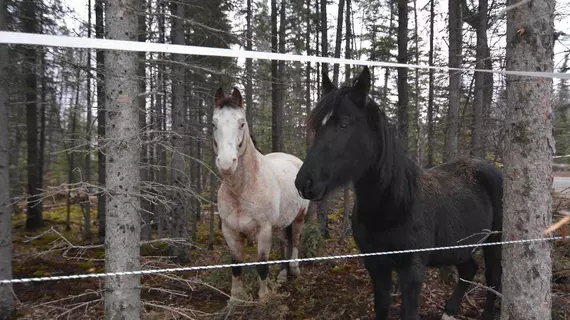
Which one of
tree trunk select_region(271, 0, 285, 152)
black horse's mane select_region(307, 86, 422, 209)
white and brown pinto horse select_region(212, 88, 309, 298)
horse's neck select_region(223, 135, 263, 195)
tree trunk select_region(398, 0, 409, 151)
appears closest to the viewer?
black horse's mane select_region(307, 86, 422, 209)

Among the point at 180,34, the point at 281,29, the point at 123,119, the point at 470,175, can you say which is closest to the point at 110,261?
the point at 123,119

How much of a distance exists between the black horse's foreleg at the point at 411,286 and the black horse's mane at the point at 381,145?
0.59 m

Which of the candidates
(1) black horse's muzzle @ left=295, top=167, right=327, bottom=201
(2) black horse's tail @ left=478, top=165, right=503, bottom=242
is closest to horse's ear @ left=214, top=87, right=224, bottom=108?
(1) black horse's muzzle @ left=295, top=167, right=327, bottom=201

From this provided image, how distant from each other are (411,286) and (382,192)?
947 millimetres

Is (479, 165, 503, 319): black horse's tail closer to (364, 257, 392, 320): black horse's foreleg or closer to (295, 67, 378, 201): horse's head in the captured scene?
(364, 257, 392, 320): black horse's foreleg

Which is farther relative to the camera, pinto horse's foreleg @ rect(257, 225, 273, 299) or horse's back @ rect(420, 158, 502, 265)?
pinto horse's foreleg @ rect(257, 225, 273, 299)

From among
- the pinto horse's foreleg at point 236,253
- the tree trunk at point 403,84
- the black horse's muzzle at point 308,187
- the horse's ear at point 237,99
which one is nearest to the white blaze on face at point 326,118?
the black horse's muzzle at point 308,187

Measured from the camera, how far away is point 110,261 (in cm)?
277

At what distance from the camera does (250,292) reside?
5164 millimetres

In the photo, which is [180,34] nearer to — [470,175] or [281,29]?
[281,29]

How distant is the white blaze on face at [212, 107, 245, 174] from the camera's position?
361 centimetres

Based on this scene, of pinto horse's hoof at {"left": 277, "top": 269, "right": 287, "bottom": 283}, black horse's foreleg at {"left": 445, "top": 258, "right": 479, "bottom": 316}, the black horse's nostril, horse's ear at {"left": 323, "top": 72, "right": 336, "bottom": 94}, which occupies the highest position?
horse's ear at {"left": 323, "top": 72, "right": 336, "bottom": 94}

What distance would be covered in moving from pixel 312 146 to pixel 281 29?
418 inches

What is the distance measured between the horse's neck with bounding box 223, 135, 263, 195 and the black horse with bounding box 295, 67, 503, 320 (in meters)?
1.61
